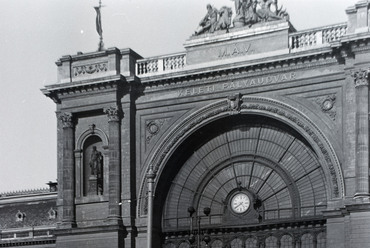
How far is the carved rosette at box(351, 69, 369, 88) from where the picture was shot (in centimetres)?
3662

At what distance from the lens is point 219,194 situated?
Result: 135 feet

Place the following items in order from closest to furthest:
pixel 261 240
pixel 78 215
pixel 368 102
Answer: pixel 368 102 < pixel 261 240 < pixel 78 215

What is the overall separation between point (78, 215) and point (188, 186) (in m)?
5.22

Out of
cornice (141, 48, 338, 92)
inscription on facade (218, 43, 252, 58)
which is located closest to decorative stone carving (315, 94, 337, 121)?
cornice (141, 48, 338, 92)

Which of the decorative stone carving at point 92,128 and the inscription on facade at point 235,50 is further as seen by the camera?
the decorative stone carving at point 92,128

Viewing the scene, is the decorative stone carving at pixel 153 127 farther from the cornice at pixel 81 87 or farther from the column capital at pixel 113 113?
the cornice at pixel 81 87

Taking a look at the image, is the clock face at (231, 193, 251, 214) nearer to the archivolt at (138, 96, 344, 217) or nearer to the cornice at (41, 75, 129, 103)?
the archivolt at (138, 96, 344, 217)

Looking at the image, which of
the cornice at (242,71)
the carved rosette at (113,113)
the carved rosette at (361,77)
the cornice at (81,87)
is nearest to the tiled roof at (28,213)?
the cornice at (81,87)

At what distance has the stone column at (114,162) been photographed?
→ 40938 mm

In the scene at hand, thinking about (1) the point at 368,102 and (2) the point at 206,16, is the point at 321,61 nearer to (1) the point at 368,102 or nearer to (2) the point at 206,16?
(1) the point at 368,102

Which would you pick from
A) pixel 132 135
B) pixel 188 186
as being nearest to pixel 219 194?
pixel 188 186

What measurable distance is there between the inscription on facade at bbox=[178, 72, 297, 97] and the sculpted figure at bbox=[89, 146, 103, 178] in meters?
4.72

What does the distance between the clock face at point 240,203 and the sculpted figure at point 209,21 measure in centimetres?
750

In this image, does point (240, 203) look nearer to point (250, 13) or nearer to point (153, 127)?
point (153, 127)
